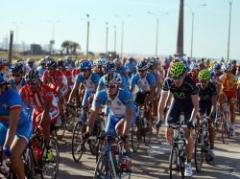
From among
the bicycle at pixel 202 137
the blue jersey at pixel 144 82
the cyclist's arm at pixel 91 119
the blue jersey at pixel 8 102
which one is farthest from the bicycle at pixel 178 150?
the blue jersey at pixel 144 82

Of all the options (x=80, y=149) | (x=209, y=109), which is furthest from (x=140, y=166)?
(x=209, y=109)

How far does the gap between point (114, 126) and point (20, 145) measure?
2.56 m

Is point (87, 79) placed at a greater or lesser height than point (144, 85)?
greater

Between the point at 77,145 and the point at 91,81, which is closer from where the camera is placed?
the point at 77,145

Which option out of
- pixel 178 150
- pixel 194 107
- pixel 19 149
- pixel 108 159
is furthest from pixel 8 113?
pixel 194 107

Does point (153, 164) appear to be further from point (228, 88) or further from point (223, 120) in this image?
point (228, 88)

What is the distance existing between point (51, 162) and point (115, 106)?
1365 mm

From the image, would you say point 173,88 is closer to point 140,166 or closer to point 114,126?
point 114,126

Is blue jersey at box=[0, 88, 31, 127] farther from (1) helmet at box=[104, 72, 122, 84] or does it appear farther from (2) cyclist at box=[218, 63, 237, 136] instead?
(2) cyclist at box=[218, 63, 237, 136]

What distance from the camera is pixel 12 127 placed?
592 cm

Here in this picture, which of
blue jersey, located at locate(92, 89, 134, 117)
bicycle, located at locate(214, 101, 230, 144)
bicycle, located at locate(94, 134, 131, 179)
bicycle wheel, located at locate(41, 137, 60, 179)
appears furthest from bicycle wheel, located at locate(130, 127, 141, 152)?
bicycle, located at locate(94, 134, 131, 179)

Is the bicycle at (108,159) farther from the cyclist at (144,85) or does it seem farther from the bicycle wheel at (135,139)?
the cyclist at (144,85)

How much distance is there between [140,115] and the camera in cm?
1217

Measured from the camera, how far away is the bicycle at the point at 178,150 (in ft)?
28.0
